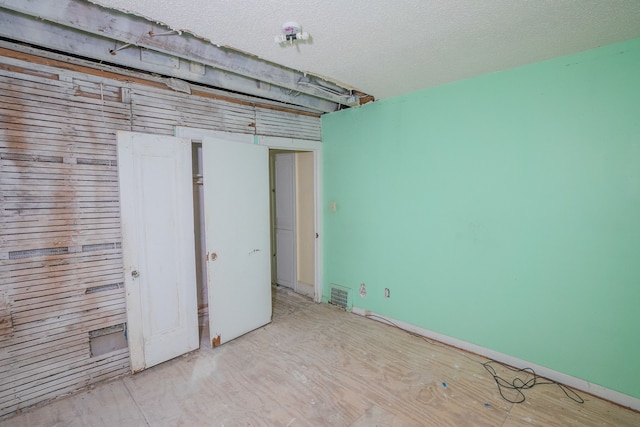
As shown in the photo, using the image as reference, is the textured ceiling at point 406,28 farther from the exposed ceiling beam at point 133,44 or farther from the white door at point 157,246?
the white door at point 157,246

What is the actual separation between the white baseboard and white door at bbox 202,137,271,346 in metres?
1.55

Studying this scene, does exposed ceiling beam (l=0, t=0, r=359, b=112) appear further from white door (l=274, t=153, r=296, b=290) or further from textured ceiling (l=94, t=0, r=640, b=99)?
white door (l=274, t=153, r=296, b=290)

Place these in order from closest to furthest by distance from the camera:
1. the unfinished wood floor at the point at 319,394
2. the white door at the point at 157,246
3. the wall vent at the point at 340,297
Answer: the unfinished wood floor at the point at 319,394 < the white door at the point at 157,246 < the wall vent at the point at 340,297

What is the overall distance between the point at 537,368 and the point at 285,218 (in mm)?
3442

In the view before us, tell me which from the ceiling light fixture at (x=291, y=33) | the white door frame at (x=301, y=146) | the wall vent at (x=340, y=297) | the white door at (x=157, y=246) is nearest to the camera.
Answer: the ceiling light fixture at (x=291, y=33)

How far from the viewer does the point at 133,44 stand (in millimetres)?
2008

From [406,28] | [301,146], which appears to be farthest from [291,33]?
[301,146]

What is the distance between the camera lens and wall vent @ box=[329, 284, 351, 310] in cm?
379

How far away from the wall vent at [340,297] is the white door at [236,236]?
0.92 metres

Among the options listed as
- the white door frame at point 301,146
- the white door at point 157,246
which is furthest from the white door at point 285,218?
the white door at point 157,246

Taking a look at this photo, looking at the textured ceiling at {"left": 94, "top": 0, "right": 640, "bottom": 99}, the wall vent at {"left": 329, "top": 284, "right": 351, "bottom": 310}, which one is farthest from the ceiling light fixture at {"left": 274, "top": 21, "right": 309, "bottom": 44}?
the wall vent at {"left": 329, "top": 284, "right": 351, "bottom": 310}

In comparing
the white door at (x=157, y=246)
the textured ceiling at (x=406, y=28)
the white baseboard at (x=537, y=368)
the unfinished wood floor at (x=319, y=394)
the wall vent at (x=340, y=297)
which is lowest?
the unfinished wood floor at (x=319, y=394)

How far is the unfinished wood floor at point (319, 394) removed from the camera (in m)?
2.03

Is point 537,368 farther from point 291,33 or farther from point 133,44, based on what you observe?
point 133,44
